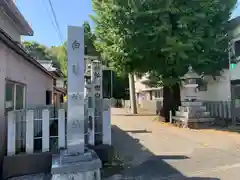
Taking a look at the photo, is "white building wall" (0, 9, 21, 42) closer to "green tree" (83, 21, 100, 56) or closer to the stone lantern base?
→ the stone lantern base

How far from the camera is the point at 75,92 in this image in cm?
509

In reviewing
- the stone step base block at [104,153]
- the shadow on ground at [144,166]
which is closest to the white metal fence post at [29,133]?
the stone step base block at [104,153]

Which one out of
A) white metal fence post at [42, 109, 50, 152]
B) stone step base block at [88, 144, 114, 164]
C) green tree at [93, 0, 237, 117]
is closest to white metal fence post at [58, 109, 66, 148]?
white metal fence post at [42, 109, 50, 152]

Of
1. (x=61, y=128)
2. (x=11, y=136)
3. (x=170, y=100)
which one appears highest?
(x=170, y=100)

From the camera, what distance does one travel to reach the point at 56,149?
602 cm

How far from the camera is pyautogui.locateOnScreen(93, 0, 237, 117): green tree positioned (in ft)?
39.7

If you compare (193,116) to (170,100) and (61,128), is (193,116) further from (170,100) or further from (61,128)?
(61,128)

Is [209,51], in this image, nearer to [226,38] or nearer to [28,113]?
[226,38]

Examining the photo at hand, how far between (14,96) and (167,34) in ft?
26.7

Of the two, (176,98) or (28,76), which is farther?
(176,98)

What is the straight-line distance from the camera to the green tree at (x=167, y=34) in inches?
476

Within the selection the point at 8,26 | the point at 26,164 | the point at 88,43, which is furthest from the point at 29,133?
the point at 88,43

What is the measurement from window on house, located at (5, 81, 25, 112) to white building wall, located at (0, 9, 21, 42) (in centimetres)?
275

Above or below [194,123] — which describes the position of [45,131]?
above
